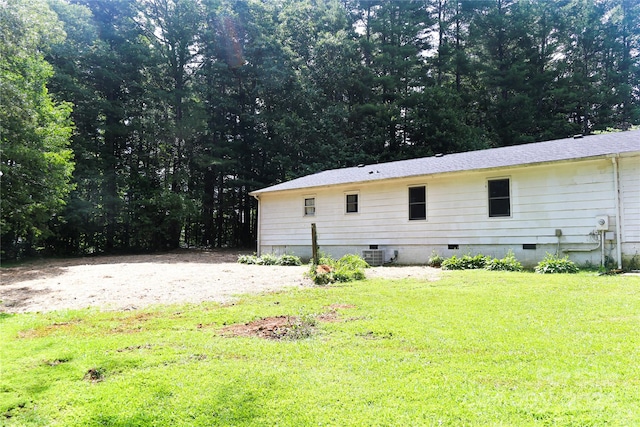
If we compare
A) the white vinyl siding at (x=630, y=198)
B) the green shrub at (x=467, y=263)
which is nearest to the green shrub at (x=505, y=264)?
the green shrub at (x=467, y=263)

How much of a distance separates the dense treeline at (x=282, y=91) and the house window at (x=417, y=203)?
447 inches

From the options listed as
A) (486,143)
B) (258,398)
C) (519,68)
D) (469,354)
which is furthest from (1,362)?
(519,68)

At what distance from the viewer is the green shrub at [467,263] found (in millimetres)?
10359

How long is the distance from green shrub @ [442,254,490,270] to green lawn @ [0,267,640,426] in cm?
492

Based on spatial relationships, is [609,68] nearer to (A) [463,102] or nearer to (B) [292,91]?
(A) [463,102]

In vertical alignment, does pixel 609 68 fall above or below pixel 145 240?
above

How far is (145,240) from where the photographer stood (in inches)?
922

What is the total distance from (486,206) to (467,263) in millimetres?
2019

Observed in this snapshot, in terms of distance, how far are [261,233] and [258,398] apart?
14.0 meters

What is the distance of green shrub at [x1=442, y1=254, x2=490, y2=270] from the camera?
1036cm

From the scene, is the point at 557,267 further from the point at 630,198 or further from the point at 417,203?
the point at 417,203

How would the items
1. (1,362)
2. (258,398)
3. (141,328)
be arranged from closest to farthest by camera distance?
1. (258,398)
2. (1,362)
3. (141,328)

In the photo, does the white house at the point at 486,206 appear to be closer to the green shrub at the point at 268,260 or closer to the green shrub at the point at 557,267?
the green shrub at the point at 557,267

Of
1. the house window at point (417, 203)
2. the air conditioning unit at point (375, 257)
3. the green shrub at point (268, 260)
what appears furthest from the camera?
the green shrub at point (268, 260)
